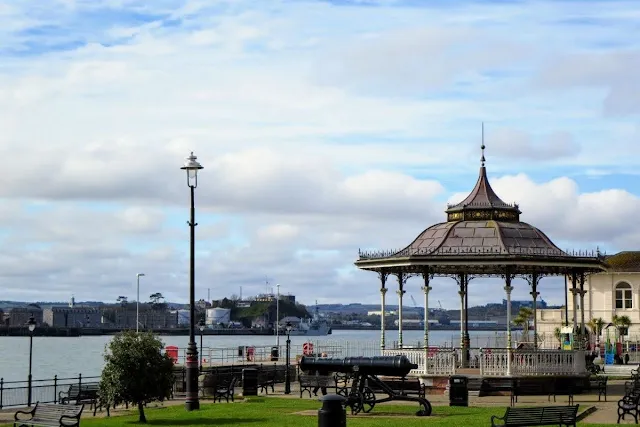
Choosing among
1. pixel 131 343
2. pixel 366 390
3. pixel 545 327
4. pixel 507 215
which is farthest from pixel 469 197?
pixel 545 327

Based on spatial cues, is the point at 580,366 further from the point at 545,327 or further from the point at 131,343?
the point at 545,327

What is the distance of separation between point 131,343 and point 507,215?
18.3 m

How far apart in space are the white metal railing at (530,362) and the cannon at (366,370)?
8947 millimetres

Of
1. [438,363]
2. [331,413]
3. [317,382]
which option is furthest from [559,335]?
[331,413]

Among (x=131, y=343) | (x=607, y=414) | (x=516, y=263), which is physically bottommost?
(x=607, y=414)

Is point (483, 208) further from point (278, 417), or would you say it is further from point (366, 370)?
point (278, 417)

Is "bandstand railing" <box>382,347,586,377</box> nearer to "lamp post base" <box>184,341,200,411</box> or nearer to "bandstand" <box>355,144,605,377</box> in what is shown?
"bandstand" <box>355,144,605,377</box>

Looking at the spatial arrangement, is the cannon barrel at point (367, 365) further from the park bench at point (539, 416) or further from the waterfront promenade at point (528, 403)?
the park bench at point (539, 416)

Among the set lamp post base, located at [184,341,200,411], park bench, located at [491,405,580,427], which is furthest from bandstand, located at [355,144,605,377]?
park bench, located at [491,405,580,427]

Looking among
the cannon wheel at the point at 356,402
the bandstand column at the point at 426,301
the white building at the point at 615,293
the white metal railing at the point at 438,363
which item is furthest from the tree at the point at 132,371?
the white building at the point at 615,293

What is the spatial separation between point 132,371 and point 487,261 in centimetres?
1512

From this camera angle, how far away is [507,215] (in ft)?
141

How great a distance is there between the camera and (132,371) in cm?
2936

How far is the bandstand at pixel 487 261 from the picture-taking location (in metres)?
39.7
